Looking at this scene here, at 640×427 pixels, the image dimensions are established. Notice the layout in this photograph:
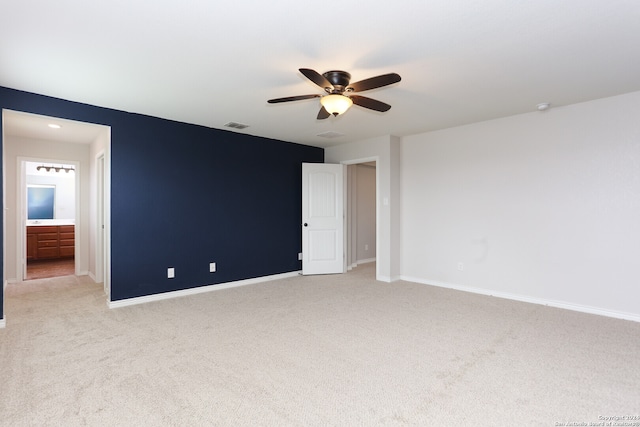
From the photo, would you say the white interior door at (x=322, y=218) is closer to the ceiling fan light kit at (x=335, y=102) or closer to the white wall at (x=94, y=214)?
the ceiling fan light kit at (x=335, y=102)

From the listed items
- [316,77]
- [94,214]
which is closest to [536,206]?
[316,77]

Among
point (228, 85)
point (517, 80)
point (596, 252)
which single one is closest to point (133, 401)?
point (228, 85)

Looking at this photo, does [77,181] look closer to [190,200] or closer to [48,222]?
[190,200]

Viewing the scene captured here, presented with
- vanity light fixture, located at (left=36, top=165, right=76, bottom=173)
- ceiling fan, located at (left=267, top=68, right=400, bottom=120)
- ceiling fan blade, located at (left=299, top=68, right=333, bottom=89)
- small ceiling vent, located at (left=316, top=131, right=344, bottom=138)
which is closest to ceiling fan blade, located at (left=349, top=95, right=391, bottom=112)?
ceiling fan, located at (left=267, top=68, right=400, bottom=120)

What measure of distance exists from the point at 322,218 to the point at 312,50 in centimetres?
368

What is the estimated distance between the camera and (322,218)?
5945 millimetres

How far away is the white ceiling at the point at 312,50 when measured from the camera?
202cm

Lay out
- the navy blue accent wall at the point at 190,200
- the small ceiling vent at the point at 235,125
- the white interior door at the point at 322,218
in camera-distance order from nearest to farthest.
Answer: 1. the navy blue accent wall at the point at 190,200
2. the small ceiling vent at the point at 235,125
3. the white interior door at the point at 322,218

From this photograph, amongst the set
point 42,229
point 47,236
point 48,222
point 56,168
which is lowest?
point 47,236

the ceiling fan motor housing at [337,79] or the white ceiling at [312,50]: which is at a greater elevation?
the white ceiling at [312,50]

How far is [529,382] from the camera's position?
224 cm

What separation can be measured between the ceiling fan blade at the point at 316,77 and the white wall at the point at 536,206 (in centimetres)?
290

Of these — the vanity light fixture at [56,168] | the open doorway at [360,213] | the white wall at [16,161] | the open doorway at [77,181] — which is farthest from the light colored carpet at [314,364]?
the vanity light fixture at [56,168]

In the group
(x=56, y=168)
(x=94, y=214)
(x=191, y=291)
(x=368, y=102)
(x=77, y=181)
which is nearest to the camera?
(x=368, y=102)
